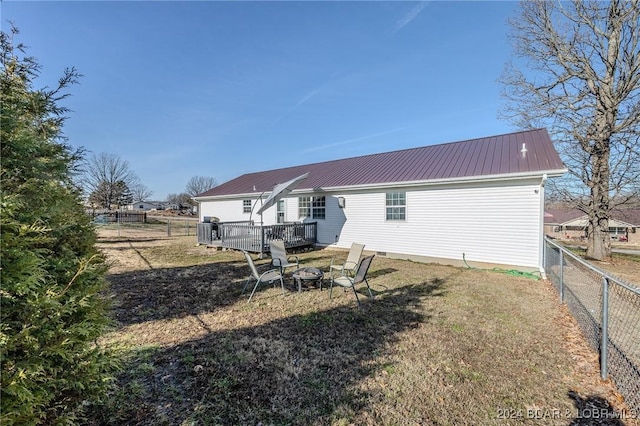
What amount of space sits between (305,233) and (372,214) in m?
3.27

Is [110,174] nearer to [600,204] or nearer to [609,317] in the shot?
[609,317]

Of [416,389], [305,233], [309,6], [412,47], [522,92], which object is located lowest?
[416,389]

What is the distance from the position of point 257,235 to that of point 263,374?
8.78 meters

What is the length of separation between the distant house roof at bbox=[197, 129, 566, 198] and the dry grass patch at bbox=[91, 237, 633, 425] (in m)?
4.41

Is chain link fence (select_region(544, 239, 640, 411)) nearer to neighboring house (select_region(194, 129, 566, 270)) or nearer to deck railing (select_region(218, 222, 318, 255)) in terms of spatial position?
neighboring house (select_region(194, 129, 566, 270))

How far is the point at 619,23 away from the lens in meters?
11.6

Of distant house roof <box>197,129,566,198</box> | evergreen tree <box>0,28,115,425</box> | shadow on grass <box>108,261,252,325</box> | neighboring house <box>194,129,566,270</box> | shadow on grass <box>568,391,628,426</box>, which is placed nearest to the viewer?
evergreen tree <box>0,28,115,425</box>

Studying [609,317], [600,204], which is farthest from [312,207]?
[600,204]

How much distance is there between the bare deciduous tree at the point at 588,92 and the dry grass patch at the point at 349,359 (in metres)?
10.2

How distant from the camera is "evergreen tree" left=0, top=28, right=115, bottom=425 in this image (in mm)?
1604

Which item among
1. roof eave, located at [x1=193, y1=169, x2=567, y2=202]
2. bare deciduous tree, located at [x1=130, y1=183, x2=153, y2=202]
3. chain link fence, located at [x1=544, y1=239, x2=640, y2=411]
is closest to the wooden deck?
roof eave, located at [x1=193, y1=169, x2=567, y2=202]

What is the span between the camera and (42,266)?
1.90m

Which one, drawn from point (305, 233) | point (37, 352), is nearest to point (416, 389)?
point (37, 352)

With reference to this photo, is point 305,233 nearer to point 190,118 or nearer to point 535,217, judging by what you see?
point 535,217
